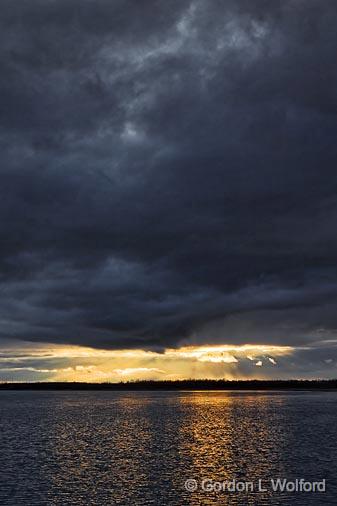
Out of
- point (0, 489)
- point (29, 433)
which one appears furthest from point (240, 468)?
point (29, 433)

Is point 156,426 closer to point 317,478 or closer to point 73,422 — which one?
point 73,422

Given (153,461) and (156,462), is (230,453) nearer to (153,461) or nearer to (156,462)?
(153,461)

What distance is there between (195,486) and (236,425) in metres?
71.6

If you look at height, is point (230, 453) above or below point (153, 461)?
above

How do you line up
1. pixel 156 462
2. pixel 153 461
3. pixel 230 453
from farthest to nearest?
pixel 230 453
pixel 153 461
pixel 156 462

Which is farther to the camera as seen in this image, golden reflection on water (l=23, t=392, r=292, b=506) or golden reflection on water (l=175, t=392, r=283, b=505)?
golden reflection on water (l=23, t=392, r=292, b=506)

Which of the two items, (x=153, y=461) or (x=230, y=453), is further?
(x=230, y=453)

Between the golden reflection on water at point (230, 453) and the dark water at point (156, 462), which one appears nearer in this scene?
the dark water at point (156, 462)

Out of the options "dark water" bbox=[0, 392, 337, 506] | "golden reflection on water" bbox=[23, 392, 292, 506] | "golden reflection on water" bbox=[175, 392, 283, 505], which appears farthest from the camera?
"golden reflection on water" bbox=[23, 392, 292, 506]

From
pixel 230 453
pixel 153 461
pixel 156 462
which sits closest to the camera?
pixel 156 462

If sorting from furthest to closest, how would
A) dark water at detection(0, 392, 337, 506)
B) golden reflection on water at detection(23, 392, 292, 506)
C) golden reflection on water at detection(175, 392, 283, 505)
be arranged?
golden reflection on water at detection(23, 392, 292, 506), golden reflection on water at detection(175, 392, 283, 505), dark water at detection(0, 392, 337, 506)

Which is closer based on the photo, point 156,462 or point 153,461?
point 156,462

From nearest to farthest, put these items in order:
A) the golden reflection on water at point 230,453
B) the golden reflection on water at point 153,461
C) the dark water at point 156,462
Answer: the dark water at point 156,462
the golden reflection on water at point 230,453
the golden reflection on water at point 153,461

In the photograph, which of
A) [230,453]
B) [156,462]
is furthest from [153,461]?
[230,453]
